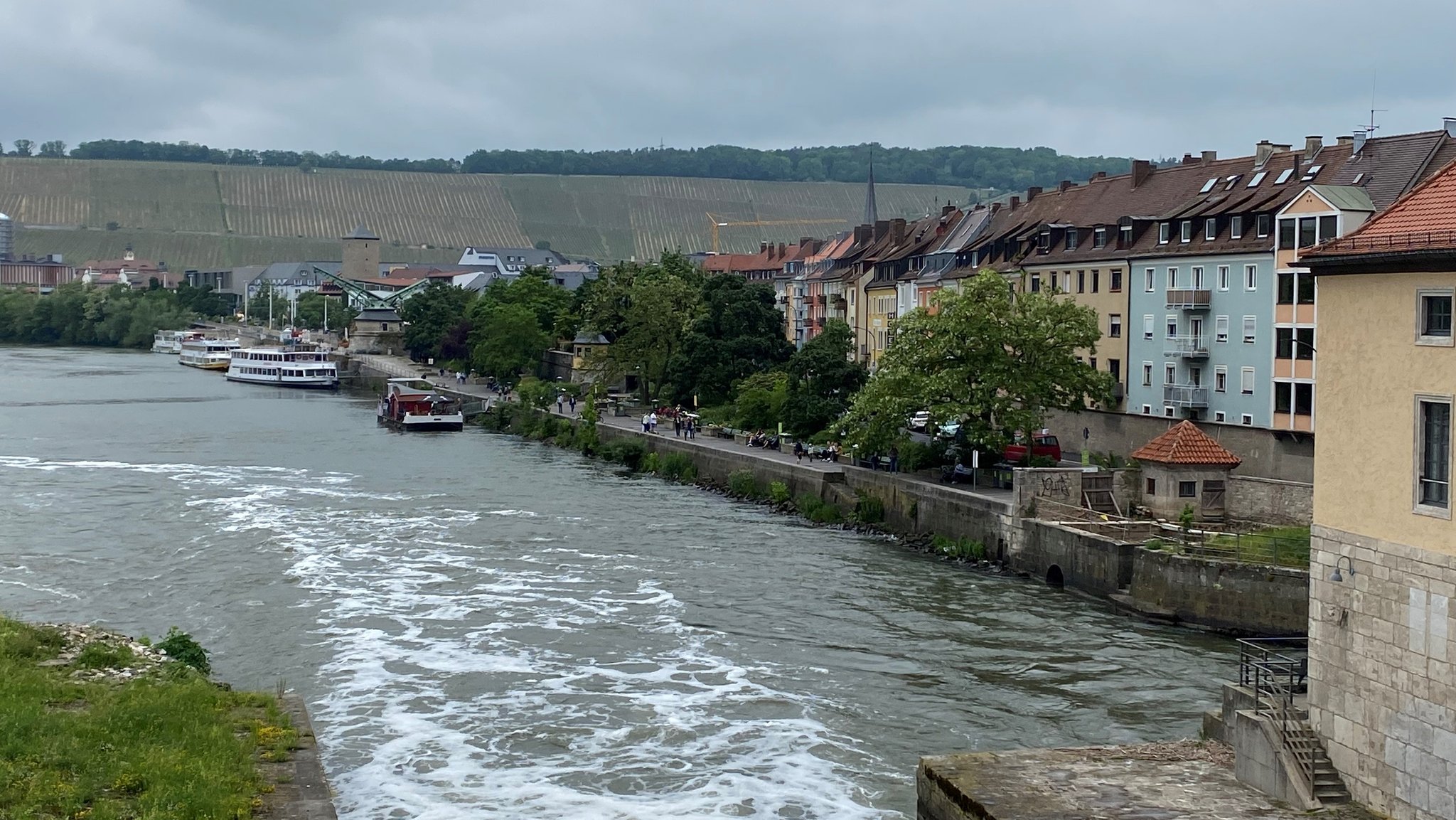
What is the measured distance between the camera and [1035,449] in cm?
5212

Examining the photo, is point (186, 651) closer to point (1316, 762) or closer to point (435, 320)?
point (1316, 762)

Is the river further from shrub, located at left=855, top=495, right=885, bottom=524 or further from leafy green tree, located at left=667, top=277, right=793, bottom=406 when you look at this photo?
leafy green tree, located at left=667, top=277, right=793, bottom=406

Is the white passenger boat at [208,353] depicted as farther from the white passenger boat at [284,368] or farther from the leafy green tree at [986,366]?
the leafy green tree at [986,366]

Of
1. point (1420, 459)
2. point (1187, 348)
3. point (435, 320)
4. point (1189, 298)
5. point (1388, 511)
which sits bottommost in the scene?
point (1388, 511)

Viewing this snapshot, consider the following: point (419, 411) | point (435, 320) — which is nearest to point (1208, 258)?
point (419, 411)

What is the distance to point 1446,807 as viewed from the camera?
16422mm

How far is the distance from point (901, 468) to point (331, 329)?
507ft

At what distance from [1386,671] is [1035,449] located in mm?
34826

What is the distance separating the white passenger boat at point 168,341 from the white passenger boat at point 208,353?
28.3ft

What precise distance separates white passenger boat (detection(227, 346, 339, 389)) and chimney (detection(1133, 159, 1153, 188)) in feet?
283

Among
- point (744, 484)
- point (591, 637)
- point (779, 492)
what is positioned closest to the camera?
point (591, 637)

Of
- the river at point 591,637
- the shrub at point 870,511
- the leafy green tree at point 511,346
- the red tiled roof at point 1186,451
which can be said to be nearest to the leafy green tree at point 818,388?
the river at point 591,637

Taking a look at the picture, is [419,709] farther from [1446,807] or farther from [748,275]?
[748,275]

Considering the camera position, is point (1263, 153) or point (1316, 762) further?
point (1263, 153)
